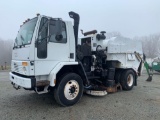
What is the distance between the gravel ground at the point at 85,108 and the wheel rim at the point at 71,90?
32cm

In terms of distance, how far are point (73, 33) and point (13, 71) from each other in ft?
7.33

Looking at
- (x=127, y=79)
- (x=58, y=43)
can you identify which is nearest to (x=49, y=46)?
(x=58, y=43)

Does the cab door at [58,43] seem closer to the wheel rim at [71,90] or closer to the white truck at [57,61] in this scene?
the white truck at [57,61]

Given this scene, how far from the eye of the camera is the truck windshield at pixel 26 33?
509cm

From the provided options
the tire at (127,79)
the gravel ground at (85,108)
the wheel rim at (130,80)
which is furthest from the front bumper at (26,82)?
the wheel rim at (130,80)

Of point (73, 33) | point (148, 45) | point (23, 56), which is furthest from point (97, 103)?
point (148, 45)

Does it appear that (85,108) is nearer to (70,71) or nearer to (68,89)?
(68,89)

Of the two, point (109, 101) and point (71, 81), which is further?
point (109, 101)

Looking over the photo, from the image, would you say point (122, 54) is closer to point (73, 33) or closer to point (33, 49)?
point (73, 33)

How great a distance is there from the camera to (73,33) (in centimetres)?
571

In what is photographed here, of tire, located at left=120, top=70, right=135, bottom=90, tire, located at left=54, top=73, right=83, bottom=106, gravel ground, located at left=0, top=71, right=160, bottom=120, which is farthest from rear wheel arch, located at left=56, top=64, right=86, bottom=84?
tire, located at left=120, top=70, right=135, bottom=90

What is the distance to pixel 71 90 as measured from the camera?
554cm

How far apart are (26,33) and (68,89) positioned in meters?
2.08

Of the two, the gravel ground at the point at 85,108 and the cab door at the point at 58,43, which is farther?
the cab door at the point at 58,43
